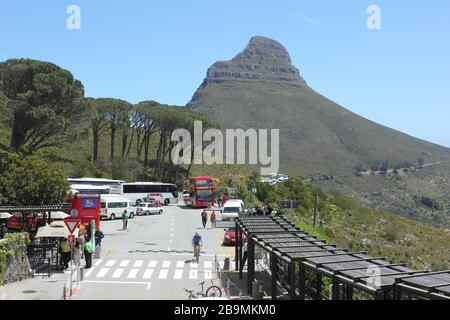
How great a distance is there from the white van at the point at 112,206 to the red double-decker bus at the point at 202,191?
37.0ft

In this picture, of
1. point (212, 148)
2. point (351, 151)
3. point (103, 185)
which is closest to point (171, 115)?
point (212, 148)

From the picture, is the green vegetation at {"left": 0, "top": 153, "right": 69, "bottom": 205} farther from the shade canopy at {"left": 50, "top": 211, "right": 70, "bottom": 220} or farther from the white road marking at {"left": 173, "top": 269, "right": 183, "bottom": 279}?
the white road marking at {"left": 173, "top": 269, "right": 183, "bottom": 279}

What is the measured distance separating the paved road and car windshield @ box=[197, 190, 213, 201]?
50.4 ft

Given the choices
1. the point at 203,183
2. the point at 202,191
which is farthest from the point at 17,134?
the point at 202,191

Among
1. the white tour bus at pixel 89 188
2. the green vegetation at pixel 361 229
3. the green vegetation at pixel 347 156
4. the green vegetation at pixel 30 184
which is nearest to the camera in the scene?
the green vegetation at pixel 30 184

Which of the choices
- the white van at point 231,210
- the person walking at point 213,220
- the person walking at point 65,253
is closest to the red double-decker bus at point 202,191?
the white van at point 231,210

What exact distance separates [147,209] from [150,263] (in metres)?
30.8

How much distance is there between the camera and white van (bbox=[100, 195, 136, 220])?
5316 cm

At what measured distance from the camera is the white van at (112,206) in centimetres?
5316

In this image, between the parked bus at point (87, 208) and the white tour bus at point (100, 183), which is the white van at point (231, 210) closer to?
the parked bus at point (87, 208)

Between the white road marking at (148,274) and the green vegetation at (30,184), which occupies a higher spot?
the green vegetation at (30,184)

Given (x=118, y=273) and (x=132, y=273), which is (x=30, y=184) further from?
(x=132, y=273)

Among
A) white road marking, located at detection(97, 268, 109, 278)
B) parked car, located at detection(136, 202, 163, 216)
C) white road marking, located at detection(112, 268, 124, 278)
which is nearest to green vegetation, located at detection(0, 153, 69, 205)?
white road marking, located at detection(97, 268, 109, 278)
